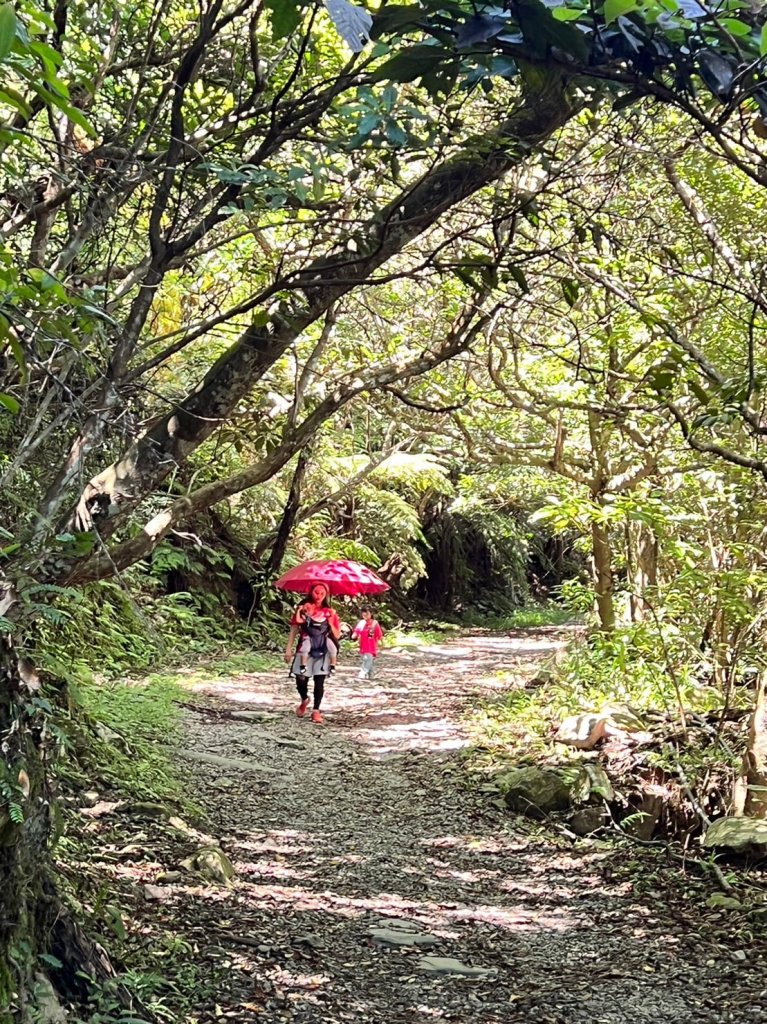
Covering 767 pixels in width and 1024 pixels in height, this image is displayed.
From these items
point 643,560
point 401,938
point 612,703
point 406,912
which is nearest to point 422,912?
point 406,912

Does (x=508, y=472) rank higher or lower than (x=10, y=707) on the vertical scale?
higher

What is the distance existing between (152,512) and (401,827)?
3121mm

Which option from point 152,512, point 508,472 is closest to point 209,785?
point 152,512

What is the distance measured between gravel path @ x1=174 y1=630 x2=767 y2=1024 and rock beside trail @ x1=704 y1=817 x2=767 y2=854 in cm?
37

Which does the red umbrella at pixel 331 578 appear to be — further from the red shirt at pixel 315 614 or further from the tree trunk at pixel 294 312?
the tree trunk at pixel 294 312

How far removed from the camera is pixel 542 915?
18.5ft

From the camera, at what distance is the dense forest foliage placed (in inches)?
92.4

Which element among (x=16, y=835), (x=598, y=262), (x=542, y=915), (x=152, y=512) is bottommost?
(x=542, y=915)

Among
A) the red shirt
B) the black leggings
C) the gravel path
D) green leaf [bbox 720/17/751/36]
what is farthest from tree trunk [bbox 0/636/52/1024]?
the black leggings

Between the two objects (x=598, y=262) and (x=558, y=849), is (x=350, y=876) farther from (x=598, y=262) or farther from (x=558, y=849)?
(x=598, y=262)

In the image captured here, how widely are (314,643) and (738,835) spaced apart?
16.7 feet

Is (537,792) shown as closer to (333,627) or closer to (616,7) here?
(333,627)

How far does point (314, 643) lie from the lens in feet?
33.1

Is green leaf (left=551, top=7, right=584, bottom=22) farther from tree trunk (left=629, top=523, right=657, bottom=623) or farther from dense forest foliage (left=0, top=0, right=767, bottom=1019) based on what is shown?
tree trunk (left=629, top=523, right=657, bottom=623)
